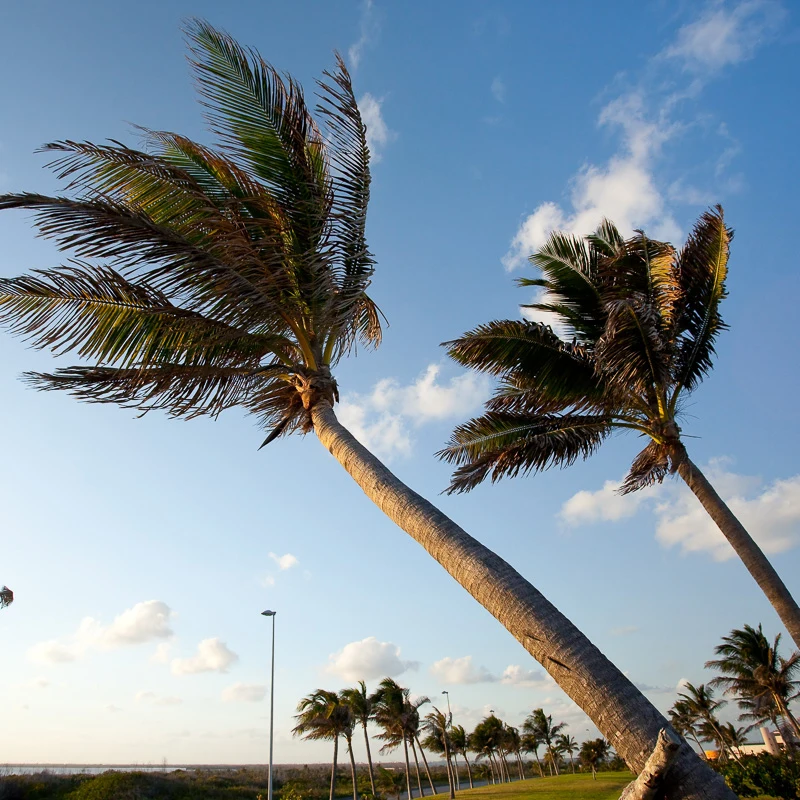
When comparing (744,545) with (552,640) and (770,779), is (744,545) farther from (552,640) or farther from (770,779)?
(770,779)

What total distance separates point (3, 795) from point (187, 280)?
44496 millimetres

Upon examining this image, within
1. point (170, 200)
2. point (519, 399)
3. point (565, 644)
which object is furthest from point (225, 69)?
point (519, 399)

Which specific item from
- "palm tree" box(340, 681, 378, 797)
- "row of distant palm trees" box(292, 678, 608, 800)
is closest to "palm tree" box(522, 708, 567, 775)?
"row of distant palm trees" box(292, 678, 608, 800)

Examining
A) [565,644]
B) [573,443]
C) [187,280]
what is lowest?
[565,644]

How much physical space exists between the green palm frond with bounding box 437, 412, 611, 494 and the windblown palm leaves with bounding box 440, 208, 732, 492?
0.02 metres

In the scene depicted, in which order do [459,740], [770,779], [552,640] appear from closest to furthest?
[552,640], [770,779], [459,740]

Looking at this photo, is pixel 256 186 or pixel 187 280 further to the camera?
pixel 256 186

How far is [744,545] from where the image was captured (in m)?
9.59

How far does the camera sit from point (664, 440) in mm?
10766

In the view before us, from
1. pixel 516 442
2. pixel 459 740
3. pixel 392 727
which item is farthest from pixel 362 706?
pixel 516 442

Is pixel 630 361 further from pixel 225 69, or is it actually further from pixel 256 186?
pixel 225 69

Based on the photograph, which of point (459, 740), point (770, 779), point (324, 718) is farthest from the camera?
point (459, 740)

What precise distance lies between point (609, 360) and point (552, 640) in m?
7.23

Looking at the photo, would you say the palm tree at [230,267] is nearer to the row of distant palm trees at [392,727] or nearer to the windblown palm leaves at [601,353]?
the windblown palm leaves at [601,353]
